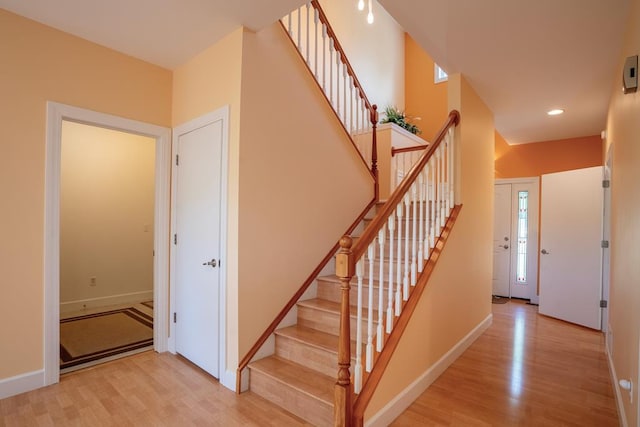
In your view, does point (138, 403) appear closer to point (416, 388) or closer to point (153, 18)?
point (416, 388)

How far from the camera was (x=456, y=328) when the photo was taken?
2936 millimetres

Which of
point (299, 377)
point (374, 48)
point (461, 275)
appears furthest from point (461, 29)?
point (374, 48)

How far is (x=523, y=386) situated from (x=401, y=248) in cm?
139

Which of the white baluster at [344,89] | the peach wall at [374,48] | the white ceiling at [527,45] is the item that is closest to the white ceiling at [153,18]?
the white ceiling at [527,45]

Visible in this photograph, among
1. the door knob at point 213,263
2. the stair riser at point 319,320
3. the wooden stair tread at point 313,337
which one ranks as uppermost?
the door knob at point 213,263

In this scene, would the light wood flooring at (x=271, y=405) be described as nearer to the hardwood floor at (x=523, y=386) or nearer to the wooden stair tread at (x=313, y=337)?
the hardwood floor at (x=523, y=386)

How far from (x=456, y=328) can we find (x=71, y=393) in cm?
306

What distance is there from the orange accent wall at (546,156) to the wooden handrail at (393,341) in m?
3.70

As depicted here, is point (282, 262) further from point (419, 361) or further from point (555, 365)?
point (555, 365)

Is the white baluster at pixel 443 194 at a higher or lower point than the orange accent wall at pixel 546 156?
lower

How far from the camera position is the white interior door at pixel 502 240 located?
18.1ft

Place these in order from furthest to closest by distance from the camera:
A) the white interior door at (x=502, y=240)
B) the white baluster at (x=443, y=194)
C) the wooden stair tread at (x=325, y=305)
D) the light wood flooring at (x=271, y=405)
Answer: the white interior door at (x=502, y=240), the white baluster at (x=443, y=194), the wooden stair tread at (x=325, y=305), the light wood flooring at (x=271, y=405)

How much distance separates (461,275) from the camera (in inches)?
117

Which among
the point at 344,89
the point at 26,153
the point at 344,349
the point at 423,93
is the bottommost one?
the point at 344,349
